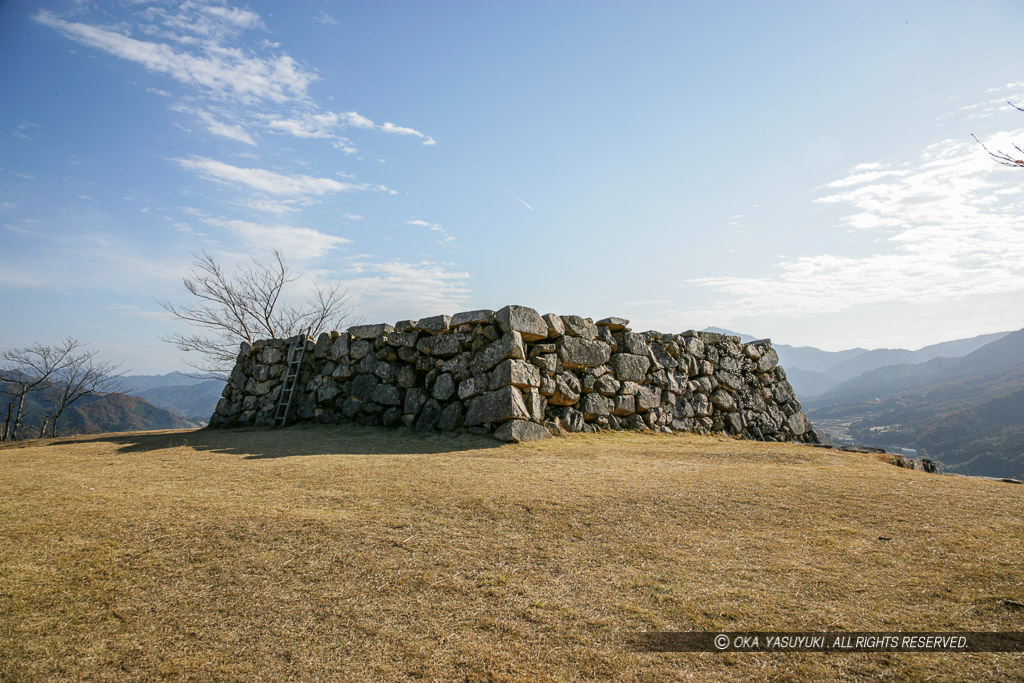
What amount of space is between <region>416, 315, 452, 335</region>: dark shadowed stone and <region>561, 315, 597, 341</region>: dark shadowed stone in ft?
9.61

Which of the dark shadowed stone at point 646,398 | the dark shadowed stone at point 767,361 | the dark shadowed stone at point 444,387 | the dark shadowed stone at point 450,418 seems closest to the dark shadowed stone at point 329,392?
the dark shadowed stone at point 444,387

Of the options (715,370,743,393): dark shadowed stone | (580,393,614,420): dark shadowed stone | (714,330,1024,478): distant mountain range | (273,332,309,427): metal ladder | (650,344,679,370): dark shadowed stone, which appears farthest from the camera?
(714,330,1024,478): distant mountain range

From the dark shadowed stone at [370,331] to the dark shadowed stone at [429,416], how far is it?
245 centimetres

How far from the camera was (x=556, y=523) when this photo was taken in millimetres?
5578

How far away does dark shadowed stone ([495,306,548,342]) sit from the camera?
37.3 ft

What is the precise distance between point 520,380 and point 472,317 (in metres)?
2.21

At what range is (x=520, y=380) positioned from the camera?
35.5 ft

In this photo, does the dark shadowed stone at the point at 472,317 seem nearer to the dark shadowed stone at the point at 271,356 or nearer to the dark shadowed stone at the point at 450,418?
the dark shadowed stone at the point at 450,418

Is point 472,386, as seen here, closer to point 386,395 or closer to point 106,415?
point 386,395

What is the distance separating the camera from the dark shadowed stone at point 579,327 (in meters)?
12.4

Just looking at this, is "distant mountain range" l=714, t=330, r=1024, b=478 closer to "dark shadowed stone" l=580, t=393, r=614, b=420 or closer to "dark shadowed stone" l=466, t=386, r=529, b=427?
"dark shadowed stone" l=580, t=393, r=614, b=420

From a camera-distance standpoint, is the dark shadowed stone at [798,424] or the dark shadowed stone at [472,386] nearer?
the dark shadowed stone at [472,386]

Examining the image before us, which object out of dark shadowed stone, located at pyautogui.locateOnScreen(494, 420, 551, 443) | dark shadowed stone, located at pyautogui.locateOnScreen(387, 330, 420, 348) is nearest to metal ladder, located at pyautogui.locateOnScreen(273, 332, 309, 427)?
dark shadowed stone, located at pyautogui.locateOnScreen(387, 330, 420, 348)

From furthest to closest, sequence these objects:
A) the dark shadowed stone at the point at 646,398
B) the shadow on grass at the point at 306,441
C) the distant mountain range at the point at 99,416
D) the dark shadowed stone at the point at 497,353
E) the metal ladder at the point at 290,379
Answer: the distant mountain range at the point at 99,416
the metal ladder at the point at 290,379
the dark shadowed stone at the point at 646,398
the dark shadowed stone at the point at 497,353
the shadow on grass at the point at 306,441
